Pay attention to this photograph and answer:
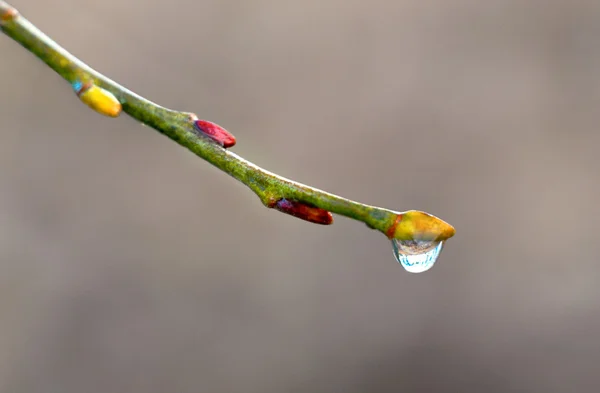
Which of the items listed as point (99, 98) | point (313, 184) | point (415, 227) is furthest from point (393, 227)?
point (313, 184)

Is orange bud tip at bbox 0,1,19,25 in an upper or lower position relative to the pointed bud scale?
upper

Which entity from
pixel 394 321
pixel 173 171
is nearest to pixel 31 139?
pixel 173 171

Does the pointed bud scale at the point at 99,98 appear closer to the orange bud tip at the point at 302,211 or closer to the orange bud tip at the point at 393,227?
the orange bud tip at the point at 302,211

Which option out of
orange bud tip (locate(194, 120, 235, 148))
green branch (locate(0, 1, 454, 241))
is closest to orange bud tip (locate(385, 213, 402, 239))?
green branch (locate(0, 1, 454, 241))

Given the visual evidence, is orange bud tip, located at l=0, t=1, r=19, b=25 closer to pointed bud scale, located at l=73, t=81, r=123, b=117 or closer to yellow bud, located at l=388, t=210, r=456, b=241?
pointed bud scale, located at l=73, t=81, r=123, b=117

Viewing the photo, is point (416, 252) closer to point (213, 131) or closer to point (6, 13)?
point (213, 131)

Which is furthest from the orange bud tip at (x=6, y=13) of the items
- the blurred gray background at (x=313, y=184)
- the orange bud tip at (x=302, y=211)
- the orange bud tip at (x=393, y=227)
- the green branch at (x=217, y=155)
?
the blurred gray background at (x=313, y=184)
